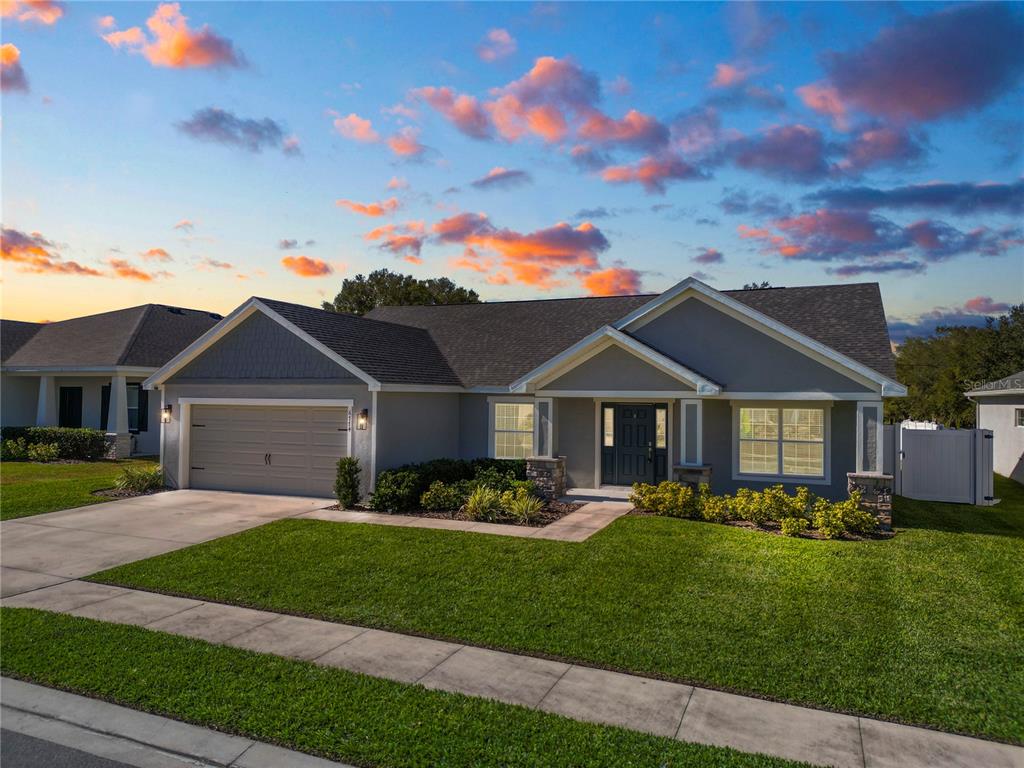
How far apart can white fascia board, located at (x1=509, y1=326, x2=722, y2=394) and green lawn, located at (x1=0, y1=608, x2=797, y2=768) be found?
10.1 meters

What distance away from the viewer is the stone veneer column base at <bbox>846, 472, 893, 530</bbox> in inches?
496

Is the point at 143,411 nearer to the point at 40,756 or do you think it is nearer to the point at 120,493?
the point at 120,493

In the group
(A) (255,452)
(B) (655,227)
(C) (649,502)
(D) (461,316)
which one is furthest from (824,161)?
(A) (255,452)

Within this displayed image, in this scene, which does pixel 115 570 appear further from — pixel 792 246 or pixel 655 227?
pixel 792 246

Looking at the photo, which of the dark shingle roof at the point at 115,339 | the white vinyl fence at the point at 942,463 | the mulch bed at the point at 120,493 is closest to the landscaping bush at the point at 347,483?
the mulch bed at the point at 120,493

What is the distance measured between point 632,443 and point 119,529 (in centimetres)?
1156

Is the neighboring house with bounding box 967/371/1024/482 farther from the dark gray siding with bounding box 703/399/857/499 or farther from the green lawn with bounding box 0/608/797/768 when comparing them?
the green lawn with bounding box 0/608/797/768

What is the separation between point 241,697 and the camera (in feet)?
18.6

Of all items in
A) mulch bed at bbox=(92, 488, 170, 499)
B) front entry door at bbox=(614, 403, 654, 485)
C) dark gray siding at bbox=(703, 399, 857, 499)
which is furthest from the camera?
front entry door at bbox=(614, 403, 654, 485)

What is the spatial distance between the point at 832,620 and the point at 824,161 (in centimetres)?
1325

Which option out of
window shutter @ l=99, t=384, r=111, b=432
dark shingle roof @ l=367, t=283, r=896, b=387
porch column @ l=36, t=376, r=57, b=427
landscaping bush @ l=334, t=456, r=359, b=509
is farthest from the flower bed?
porch column @ l=36, t=376, r=57, b=427

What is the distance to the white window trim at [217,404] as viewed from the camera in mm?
15535

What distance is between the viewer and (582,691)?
5887 mm

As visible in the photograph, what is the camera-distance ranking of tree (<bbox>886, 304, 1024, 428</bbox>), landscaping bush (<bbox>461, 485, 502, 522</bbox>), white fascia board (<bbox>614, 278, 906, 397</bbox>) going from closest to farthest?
1. white fascia board (<bbox>614, 278, 906, 397</bbox>)
2. landscaping bush (<bbox>461, 485, 502, 522</bbox>)
3. tree (<bbox>886, 304, 1024, 428</bbox>)
